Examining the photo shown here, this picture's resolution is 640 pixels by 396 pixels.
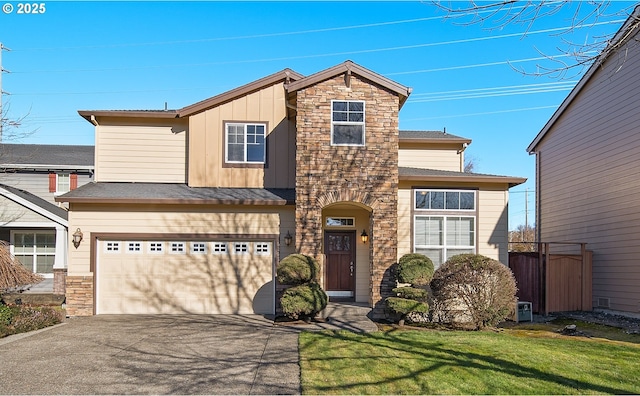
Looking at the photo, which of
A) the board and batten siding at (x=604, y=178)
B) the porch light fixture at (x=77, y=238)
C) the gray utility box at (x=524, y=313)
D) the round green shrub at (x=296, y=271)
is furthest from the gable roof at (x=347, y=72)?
the porch light fixture at (x=77, y=238)

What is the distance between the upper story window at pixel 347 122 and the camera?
13.0 metres

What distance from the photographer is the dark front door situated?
1475cm

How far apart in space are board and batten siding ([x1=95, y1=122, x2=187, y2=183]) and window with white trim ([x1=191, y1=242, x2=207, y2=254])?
2.38 m

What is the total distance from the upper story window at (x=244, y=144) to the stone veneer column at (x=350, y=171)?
1.92 meters

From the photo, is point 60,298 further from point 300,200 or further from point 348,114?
point 348,114

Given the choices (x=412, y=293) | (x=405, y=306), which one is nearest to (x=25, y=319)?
(x=405, y=306)

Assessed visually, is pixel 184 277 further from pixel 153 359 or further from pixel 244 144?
pixel 153 359

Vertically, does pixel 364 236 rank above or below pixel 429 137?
below

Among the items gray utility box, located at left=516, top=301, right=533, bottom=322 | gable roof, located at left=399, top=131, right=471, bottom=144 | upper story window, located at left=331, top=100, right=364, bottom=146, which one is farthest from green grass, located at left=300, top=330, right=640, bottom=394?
gable roof, located at left=399, top=131, right=471, bottom=144

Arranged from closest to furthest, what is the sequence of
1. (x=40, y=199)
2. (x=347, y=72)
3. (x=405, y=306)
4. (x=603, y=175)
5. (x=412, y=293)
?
(x=405, y=306)
(x=412, y=293)
(x=347, y=72)
(x=603, y=175)
(x=40, y=199)

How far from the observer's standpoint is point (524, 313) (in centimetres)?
1248

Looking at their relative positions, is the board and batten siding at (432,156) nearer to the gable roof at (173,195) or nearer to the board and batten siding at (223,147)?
the board and batten siding at (223,147)

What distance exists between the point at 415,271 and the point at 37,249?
1483 centimetres

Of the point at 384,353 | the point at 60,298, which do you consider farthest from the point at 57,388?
the point at 60,298
